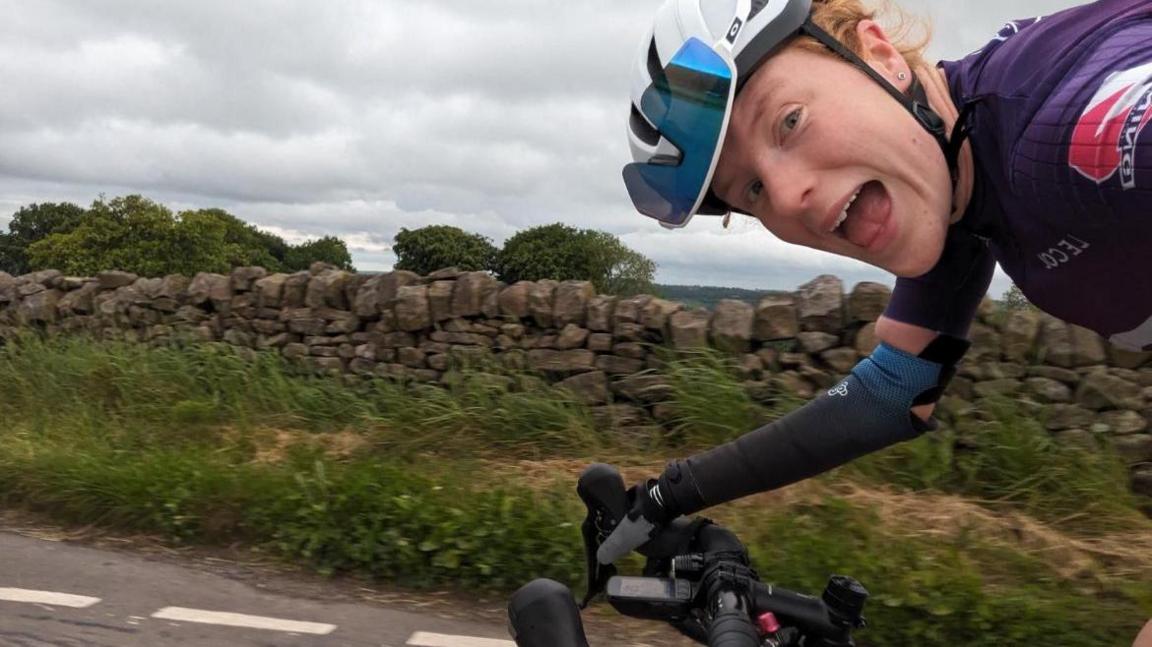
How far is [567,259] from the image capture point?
8.02m

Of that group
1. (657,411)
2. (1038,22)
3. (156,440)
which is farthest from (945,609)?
(156,440)

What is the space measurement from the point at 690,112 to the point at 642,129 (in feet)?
0.43

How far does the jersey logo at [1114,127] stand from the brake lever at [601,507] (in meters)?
0.96

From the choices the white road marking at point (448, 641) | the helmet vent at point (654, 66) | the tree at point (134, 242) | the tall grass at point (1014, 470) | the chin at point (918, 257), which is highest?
the tree at point (134, 242)

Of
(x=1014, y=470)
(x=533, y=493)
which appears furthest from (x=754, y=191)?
(x=1014, y=470)

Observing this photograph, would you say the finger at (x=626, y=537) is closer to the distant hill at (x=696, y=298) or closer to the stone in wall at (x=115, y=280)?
the distant hill at (x=696, y=298)

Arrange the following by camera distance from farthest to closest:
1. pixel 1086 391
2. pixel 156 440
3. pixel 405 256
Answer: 1. pixel 405 256
2. pixel 156 440
3. pixel 1086 391

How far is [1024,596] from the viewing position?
11.3 feet

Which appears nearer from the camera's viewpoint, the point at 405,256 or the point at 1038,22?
the point at 1038,22

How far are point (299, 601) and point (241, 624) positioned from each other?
351 mm

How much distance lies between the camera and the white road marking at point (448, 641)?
11.1 ft

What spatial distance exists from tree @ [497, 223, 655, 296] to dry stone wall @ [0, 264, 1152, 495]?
17.5 inches

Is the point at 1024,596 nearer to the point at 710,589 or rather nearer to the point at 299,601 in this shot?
the point at 710,589

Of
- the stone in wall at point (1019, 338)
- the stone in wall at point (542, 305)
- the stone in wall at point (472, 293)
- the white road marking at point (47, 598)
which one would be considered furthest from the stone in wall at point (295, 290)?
the stone in wall at point (1019, 338)
